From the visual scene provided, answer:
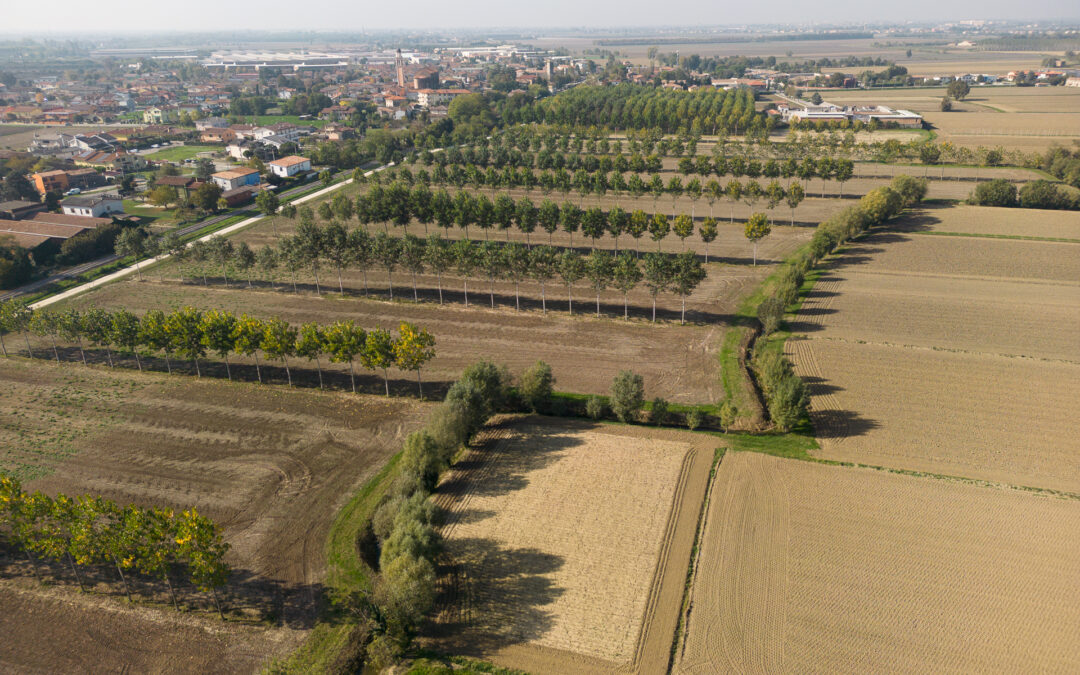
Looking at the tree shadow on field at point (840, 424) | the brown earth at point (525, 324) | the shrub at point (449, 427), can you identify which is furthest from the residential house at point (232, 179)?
the tree shadow on field at point (840, 424)

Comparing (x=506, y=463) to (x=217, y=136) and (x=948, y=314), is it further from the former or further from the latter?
(x=217, y=136)

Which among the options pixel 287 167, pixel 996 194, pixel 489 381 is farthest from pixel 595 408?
pixel 287 167

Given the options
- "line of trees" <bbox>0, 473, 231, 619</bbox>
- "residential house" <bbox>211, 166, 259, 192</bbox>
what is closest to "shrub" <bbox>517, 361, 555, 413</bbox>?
"line of trees" <bbox>0, 473, 231, 619</bbox>

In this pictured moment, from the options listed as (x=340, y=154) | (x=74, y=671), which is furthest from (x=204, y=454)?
(x=340, y=154)

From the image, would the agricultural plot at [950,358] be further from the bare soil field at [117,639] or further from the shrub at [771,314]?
the bare soil field at [117,639]

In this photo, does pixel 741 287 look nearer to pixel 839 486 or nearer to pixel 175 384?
pixel 839 486
